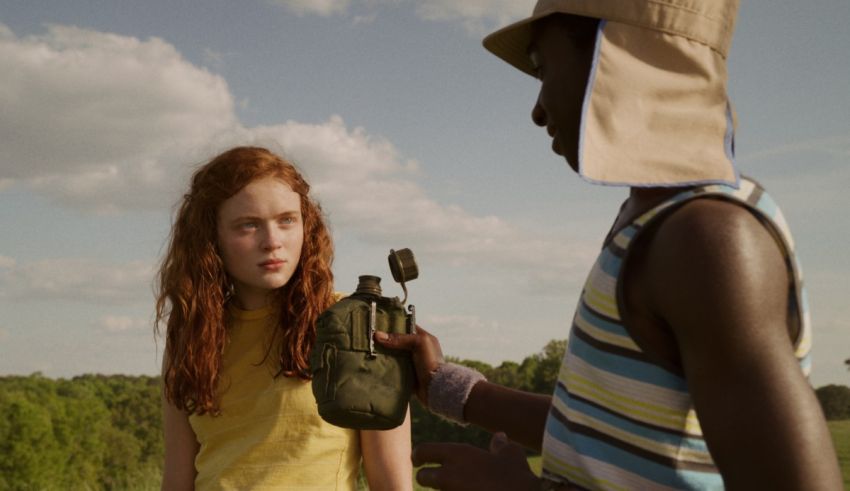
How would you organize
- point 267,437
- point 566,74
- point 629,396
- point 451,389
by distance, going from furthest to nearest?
point 267,437 → point 451,389 → point 566,74 → point 629,396

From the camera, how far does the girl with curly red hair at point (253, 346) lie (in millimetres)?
4141

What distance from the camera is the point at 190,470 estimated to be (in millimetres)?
4387

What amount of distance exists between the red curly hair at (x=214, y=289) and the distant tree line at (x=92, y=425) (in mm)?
37167

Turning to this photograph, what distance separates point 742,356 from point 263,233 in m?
3.08

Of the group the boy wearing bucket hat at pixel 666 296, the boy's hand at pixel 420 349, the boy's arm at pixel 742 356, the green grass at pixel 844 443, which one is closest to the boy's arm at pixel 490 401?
the boy's hand at pixel 420 349

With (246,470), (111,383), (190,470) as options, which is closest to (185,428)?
(190,470)

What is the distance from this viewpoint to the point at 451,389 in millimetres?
2645

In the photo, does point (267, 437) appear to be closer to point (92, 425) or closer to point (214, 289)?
point (214, 289)

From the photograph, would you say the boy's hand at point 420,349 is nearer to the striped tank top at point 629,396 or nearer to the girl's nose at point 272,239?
the striped tank top at point 629,396

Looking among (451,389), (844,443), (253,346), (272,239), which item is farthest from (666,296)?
(844,443)

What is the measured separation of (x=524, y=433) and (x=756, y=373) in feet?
3.26

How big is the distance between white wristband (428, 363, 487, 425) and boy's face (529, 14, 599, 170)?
830mm

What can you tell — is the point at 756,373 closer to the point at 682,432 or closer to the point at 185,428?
the point at 682,432

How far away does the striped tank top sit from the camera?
171 cm
